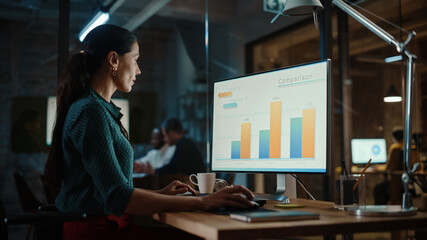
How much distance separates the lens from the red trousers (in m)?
1.32

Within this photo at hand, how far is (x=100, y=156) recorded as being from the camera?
50.1 inches

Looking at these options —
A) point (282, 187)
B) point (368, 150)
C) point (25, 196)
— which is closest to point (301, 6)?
point (282, 187)

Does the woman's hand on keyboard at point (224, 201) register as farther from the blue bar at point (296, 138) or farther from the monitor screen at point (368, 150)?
the monitor screen at point (368, 150)

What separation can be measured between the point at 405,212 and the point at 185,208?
2.06ft

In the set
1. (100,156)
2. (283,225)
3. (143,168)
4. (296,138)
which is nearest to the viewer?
(283,225)

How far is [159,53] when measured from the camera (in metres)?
4.99

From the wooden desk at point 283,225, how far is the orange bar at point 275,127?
411 mm

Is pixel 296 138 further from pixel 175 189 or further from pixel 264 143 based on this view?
pixel 175 189

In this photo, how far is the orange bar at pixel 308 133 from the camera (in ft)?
4.96

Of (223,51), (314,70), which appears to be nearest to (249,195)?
(314,70)

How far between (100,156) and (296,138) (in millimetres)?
694

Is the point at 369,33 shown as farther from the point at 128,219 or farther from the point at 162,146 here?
the point at 128,219

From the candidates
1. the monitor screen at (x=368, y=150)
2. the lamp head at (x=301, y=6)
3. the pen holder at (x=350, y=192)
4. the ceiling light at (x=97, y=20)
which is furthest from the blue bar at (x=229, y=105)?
the monitor screen at (x=368, y=150)

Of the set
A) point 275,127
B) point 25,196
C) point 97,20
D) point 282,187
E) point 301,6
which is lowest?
point 25,196
